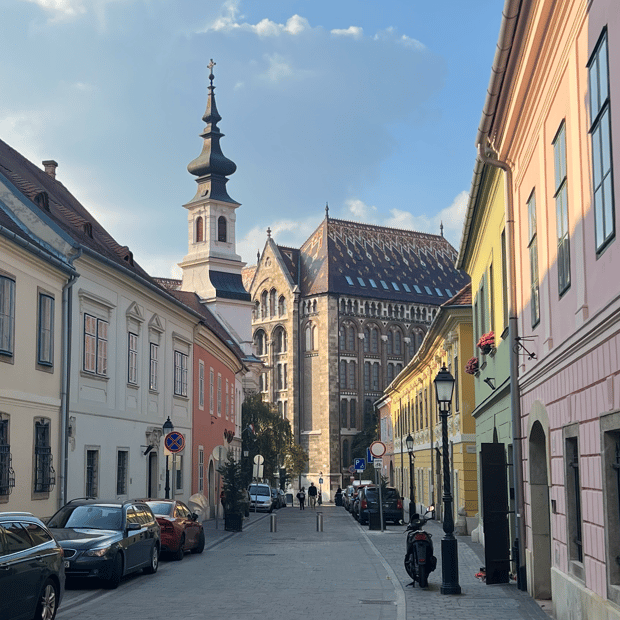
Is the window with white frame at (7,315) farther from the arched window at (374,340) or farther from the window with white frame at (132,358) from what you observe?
the arched window at (374,340)

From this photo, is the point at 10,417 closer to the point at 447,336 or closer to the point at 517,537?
the point at 517,537

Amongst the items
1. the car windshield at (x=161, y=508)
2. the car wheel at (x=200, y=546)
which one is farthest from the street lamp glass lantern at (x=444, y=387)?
the car wheel at (x=200, y=546)

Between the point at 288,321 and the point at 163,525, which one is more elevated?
the point at 288,321

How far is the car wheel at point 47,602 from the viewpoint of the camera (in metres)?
11.8

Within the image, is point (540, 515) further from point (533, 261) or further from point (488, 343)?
point (488, 343)

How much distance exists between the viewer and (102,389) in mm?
26891

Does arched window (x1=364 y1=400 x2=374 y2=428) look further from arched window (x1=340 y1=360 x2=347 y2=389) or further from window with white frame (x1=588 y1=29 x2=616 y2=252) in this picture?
window with white frame (x1=588 y1=29 x2=616 y2=252)

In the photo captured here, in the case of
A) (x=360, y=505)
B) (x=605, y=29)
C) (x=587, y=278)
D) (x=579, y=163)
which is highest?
(x=605, y=29)

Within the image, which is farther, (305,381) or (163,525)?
(305,381)

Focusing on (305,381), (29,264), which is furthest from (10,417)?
(305,381)

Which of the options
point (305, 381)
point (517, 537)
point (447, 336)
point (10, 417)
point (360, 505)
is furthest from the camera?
point (305, 381)

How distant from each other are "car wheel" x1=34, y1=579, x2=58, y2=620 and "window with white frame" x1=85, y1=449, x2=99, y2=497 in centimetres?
1348

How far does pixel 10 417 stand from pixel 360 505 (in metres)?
24.8

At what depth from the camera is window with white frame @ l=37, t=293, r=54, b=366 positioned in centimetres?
2239
